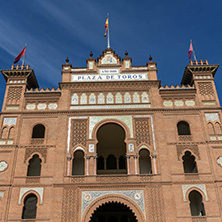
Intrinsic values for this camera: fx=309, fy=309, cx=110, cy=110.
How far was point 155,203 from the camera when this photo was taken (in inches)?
832

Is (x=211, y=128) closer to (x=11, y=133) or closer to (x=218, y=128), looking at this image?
(x=218, y=128)

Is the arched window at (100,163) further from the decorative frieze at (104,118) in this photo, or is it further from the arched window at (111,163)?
the decorative frieze at (104,118)

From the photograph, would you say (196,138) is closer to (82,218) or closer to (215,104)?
(215,104)

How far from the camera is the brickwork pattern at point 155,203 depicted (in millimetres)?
20656

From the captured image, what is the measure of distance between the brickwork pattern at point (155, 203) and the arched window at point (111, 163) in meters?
6.52

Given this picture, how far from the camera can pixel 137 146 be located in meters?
23.3

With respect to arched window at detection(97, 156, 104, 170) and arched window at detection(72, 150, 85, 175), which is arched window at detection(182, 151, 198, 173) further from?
arched window at detection(72, 150, 85, 175)

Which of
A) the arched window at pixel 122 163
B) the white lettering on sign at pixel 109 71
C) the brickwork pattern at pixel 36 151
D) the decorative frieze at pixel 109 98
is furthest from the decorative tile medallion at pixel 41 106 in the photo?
the arched window at pixel 122 163

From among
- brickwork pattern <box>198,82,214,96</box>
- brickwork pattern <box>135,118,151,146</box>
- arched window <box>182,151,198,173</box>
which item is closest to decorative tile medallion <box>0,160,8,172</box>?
brickwork pattern <box>135,118,151,146</box>

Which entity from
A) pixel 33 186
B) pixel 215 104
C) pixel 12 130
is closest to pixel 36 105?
pixel 12 130

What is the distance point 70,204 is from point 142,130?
771 cm

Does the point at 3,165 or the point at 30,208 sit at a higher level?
the point at 3,165

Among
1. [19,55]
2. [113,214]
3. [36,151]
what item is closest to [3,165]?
[36,151]

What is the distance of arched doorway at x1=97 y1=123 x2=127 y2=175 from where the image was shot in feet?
87.8
